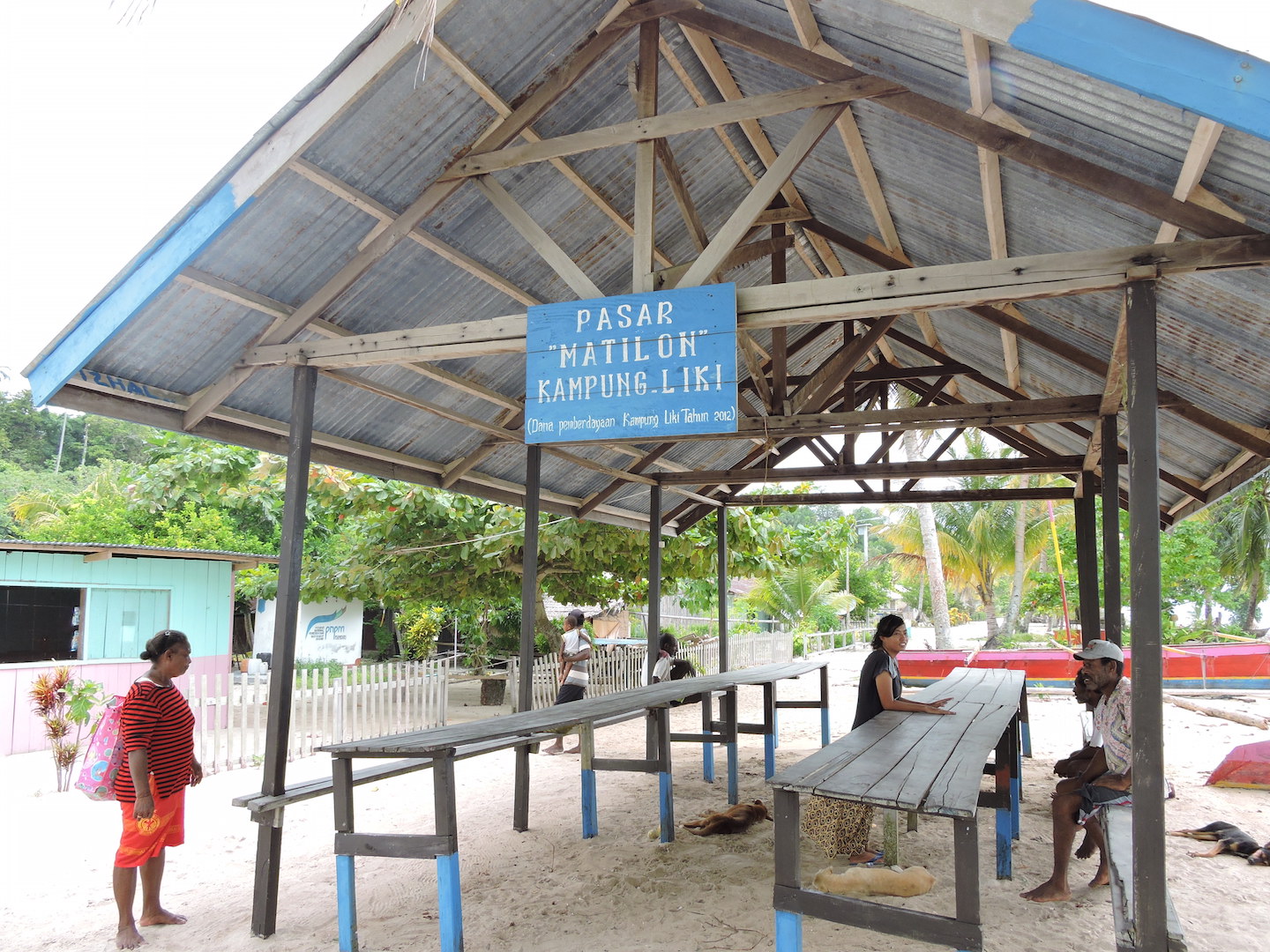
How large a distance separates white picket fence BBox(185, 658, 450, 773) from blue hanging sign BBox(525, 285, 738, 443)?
5.82m

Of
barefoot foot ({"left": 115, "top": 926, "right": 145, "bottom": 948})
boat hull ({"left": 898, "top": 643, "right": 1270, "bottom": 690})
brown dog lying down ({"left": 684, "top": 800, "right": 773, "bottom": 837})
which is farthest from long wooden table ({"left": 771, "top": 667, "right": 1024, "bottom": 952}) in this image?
boat hull ({"left": 898, "top": 643, "right": 1270, "bottom": 690})

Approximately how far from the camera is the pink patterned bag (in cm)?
442

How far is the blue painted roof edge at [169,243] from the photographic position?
4.26 m

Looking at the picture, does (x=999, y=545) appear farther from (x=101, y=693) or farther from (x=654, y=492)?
(x=101, y=693)

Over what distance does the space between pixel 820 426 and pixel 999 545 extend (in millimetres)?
21999

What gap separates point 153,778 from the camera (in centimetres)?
452

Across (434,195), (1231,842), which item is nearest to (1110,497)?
(1231,842)

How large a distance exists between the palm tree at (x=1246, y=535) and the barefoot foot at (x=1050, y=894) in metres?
23.1

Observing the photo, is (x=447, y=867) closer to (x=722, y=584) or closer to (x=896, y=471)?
(x=896, y=471)

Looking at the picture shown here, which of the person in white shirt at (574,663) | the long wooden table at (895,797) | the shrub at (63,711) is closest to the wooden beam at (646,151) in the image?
the long wooden table at (895,797)

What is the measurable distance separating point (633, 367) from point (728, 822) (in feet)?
12.4

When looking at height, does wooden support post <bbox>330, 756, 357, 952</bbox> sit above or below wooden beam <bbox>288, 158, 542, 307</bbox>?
below

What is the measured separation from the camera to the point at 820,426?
760 centimetres

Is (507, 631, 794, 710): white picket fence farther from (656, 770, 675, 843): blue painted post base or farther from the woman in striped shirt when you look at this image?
the woman in striped shirt
